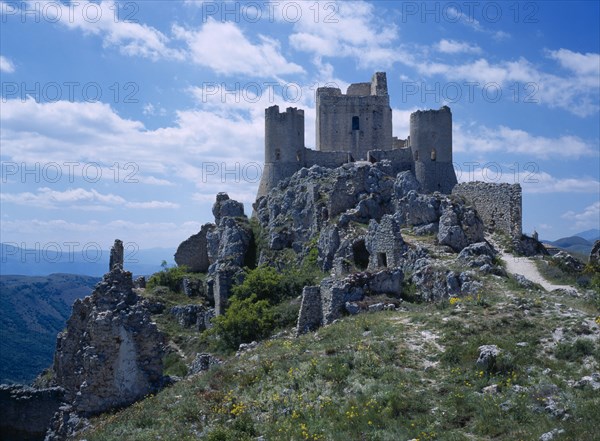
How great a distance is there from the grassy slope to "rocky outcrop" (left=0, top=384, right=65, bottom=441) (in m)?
3.69

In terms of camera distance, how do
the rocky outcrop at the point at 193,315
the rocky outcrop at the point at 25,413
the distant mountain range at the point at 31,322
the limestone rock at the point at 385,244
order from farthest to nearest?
the distant mountain range at the point at 31,322, the rocky outcrop at the point at 193,315, the limestone rock at the point at 385,244, the rocky outcrop at the point at 25,413

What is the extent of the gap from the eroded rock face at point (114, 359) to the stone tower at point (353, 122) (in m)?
30.1

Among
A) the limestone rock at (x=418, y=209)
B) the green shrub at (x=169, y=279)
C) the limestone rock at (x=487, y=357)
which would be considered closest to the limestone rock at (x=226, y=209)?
the green shrub at (x=169, y=279)

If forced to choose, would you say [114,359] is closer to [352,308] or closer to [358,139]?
[352,308]

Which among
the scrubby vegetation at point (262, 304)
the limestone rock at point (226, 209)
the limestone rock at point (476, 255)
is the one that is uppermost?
the limestone rock at point (226, 209)

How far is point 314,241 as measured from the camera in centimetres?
3556

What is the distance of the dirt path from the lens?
24469mm

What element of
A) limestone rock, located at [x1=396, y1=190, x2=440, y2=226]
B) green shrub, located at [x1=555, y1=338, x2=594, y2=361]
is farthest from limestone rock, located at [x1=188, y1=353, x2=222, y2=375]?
limestone rock, located at [x1=396, y1=190, x2=440, y2=226]

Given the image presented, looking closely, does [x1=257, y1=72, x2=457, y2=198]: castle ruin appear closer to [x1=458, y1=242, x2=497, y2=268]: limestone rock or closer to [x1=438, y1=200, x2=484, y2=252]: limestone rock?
[x1=438, y1=200, x2=484, y2=252]: limestone rock

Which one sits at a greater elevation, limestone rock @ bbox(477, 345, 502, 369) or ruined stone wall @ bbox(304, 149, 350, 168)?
ruined stone wall @ bbox(304, 149, 350, 168)

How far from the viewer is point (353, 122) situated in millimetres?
46344

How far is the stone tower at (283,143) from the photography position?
44906mm

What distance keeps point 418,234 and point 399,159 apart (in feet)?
40.6

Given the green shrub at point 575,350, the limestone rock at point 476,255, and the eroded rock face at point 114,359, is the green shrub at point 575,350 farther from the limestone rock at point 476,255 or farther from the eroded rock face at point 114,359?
the eroded rock face at point 114,359
